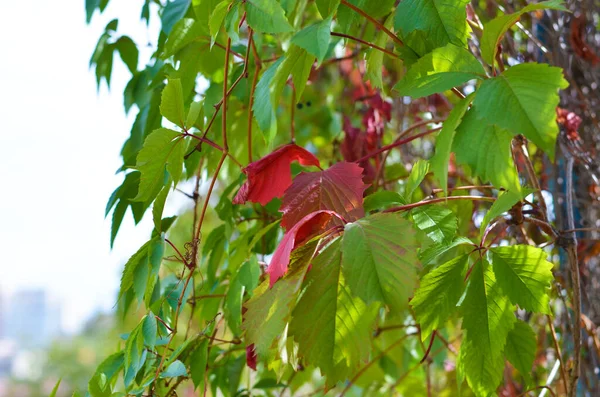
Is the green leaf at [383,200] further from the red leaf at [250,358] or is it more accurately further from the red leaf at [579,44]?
the red leaf at [579,44]

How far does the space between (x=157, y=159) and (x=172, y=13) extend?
0.80ft

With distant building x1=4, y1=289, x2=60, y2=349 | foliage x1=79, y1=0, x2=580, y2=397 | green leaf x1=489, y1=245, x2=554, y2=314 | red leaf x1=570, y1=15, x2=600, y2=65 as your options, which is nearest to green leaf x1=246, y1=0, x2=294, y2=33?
foliage x1=79, y1=0, x2=580, y2=397

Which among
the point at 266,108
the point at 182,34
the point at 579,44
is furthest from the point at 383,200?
the point at 579,44

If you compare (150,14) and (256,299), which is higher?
(150,14)

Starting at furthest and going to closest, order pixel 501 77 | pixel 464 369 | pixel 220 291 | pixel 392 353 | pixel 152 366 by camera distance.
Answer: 1. pixel 392 353
2. pixel 220 291
3. pixel 152 366
4. pixel 464 369
5. pixel 501 77

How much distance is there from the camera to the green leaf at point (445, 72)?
14.9 inches

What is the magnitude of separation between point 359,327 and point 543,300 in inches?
5.4

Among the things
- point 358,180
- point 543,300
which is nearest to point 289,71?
point 358,180

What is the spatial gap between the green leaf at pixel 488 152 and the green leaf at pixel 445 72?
0.03 m

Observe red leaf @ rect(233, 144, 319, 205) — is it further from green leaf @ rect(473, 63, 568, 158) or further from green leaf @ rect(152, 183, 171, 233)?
green leaf @ rect(473, 63, 568, 158)

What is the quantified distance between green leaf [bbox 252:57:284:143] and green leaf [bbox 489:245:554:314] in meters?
0.18

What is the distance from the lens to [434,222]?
48 cm

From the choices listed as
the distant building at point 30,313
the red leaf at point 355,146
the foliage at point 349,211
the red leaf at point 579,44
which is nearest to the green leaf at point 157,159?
the foliage at point 349,211

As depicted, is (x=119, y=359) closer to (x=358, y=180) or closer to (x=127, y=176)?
(x=127, y=176)
